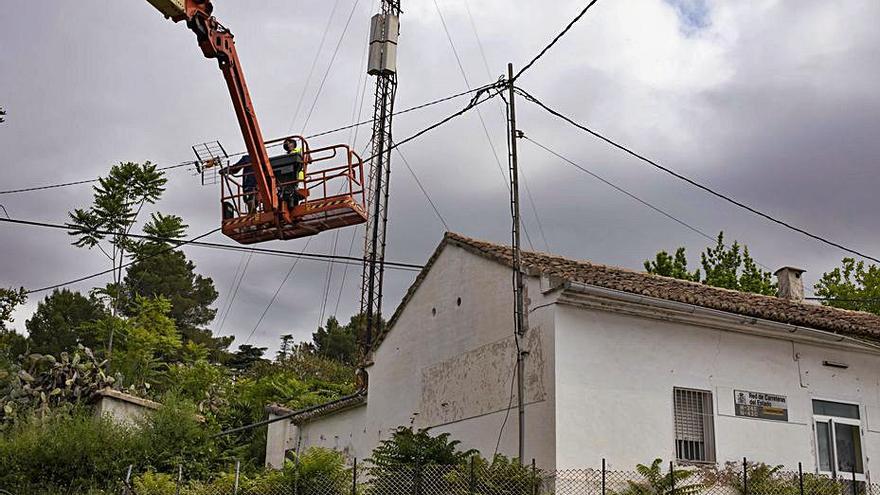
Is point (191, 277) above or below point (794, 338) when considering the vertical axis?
above

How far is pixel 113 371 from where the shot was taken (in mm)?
39094

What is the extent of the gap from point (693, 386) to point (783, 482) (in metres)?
2.29

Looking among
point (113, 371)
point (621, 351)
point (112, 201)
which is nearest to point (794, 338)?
point (621, 351)

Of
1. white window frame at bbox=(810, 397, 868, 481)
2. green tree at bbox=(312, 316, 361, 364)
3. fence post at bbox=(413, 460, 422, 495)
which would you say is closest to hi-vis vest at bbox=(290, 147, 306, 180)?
fence post at bbox=(413, 460, 422, 495)

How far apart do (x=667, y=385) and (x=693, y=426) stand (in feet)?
3.02

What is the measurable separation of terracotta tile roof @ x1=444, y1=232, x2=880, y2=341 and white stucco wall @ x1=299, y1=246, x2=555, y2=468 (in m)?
0.36

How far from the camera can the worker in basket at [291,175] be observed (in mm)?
18453

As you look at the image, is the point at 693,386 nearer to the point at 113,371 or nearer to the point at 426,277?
the point at 426,277

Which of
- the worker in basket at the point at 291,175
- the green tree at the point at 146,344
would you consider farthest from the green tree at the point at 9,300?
the worker in basket at the point at 291,175

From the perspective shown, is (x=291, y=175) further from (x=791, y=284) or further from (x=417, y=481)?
(x=791, y=284)

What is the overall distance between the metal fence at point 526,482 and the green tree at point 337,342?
41.9 m

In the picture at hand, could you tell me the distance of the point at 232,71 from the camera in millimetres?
17641

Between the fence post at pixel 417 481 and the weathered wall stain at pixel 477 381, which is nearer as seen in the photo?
the fence post at pixel 417 481

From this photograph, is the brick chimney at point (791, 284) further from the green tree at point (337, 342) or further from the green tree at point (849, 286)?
the green tree at point (337, 342)
